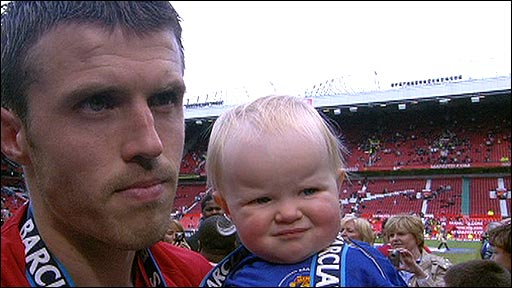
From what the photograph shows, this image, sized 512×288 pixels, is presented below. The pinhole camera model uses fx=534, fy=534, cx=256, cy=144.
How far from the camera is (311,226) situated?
4.69ft

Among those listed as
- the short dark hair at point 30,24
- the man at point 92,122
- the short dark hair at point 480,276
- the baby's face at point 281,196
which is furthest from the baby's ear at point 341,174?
the short dark hair at point 30,24

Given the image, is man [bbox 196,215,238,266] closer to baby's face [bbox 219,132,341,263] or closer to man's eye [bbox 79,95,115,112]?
baby's face [bbox 219,132,341,263]

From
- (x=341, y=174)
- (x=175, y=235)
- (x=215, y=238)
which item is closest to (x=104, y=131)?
(x=341, y=174)

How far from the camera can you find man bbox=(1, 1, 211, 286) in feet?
3.24

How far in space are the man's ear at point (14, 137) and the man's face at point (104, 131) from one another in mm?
18

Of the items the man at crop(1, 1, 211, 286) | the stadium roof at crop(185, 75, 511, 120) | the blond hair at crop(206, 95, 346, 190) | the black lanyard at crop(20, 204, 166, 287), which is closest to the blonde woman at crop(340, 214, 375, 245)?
the blond hair at crop(206, 95, 346, 190)

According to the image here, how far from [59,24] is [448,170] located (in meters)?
32.7

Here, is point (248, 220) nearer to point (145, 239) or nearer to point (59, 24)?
point (145, 239)

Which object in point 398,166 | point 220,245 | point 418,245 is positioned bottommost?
point 398,166

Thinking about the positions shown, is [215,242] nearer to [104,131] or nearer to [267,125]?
[267,125]

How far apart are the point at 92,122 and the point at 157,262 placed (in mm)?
616

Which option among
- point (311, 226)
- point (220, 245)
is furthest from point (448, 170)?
point (311, 226)

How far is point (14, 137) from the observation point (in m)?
1.14

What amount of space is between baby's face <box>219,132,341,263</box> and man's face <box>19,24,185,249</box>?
295 mm
